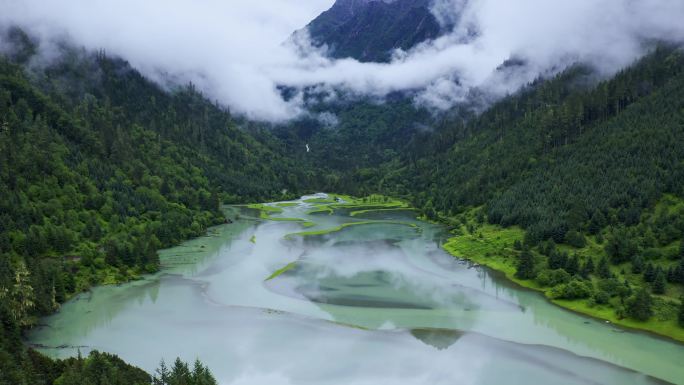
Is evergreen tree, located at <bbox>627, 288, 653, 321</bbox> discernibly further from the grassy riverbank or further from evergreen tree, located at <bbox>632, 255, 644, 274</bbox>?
evergreen tree, located at <bbox>632, 255, 644, 274</bbox>

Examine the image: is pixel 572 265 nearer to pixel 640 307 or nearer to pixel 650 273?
pixel 650 273

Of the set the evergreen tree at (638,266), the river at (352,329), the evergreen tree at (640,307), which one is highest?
the evergreen tree at (638,266)

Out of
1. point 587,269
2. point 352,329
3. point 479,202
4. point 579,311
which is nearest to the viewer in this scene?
point 352,329

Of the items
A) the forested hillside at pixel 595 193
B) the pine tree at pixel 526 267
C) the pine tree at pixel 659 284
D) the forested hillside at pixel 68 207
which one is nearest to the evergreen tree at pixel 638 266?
the forested hillside at pixel 595 193

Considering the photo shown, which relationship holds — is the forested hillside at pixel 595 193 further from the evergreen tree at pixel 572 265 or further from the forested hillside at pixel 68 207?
the forested hillside at pixel 68 207

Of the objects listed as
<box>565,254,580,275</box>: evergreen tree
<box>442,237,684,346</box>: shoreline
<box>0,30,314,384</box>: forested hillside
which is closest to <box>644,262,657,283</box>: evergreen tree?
<box>565,254,580,275</box>: evergreen tree

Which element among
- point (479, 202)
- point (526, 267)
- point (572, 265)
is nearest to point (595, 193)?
point (572, 265)

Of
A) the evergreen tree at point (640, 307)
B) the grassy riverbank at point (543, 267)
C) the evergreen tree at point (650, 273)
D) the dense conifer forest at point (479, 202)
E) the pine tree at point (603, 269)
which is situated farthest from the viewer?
the pine tree at point (603, 269)

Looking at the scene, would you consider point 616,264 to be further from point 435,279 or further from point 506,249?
point 435,279
